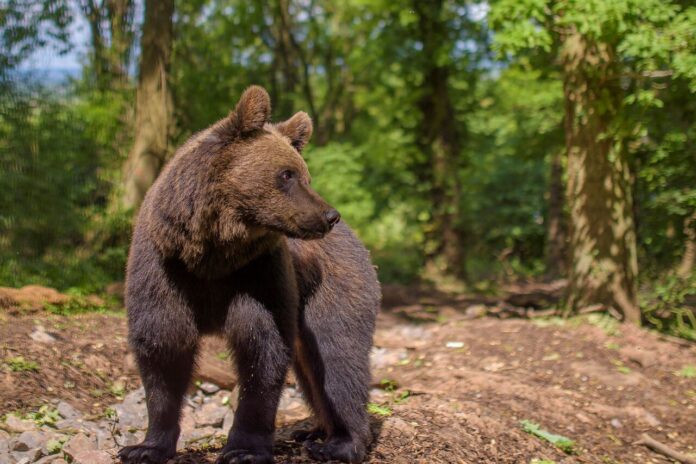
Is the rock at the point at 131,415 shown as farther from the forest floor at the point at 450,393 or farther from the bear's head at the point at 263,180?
the bear's head at the point at 263,180

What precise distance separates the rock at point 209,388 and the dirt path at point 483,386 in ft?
2.13

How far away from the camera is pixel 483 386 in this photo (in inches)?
290

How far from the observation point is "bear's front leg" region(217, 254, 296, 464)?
4168 millimetres

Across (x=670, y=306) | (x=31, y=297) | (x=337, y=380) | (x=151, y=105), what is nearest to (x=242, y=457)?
(x=337, y=380)

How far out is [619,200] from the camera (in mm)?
9906

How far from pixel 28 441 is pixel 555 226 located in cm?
1455

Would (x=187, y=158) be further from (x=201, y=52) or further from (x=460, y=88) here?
(x=460, y=88)

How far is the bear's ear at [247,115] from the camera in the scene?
4117 millimetres

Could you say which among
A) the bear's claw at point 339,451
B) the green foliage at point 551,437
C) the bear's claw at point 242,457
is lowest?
the green foliage at point 551,437

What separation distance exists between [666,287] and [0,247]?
8523 millimetres

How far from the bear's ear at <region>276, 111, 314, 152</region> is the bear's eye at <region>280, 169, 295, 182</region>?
0.39m

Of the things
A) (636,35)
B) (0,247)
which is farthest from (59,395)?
(636,35)

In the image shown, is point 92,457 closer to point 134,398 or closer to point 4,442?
point 4,442

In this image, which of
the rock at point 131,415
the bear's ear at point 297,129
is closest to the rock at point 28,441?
the rock at point 131,415
